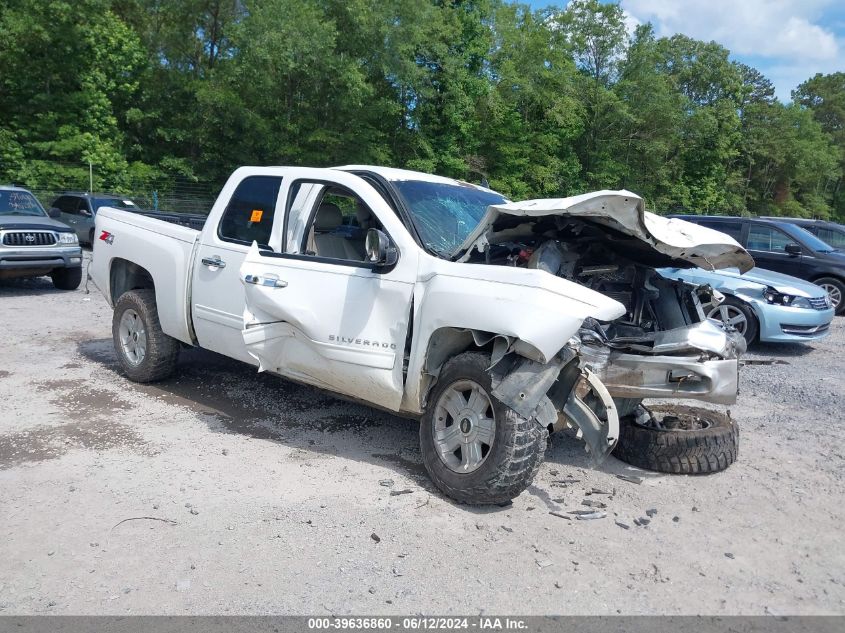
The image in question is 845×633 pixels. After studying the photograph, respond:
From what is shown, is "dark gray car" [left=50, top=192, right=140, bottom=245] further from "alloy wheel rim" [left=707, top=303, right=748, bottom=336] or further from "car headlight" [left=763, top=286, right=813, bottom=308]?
"car headlight" [left=763, top=286, right=813, bottom=308]

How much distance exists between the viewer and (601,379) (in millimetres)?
4410

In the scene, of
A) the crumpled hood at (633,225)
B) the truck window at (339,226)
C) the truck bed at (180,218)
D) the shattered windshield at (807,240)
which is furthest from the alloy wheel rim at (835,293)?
the truck bed at (180,218)

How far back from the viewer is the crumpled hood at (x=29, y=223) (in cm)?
1134

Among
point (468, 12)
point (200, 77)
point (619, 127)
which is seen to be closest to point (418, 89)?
point (468, 12)

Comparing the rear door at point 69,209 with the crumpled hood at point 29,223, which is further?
the rear door at point 69,209

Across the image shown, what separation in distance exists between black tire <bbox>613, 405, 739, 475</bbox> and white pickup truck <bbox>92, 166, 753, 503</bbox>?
2 cm

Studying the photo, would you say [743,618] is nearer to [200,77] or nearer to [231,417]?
[231,417]

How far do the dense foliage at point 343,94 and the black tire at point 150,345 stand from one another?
20.2 metres

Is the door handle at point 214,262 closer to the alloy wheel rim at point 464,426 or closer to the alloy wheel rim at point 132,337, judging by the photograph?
the alloy wheel rim at point 132,337

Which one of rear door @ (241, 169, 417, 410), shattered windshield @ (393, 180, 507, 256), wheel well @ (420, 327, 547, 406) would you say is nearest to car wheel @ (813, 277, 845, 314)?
shattered windshield @ (393, 180, 507, 256)

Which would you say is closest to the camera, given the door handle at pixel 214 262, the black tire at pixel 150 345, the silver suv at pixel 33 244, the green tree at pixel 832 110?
the door handle at pixel 214 262

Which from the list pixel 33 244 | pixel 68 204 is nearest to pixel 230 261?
pixel 33 244

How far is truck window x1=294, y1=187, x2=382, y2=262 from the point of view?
531 centimetres

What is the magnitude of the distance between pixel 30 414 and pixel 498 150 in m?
29.1
